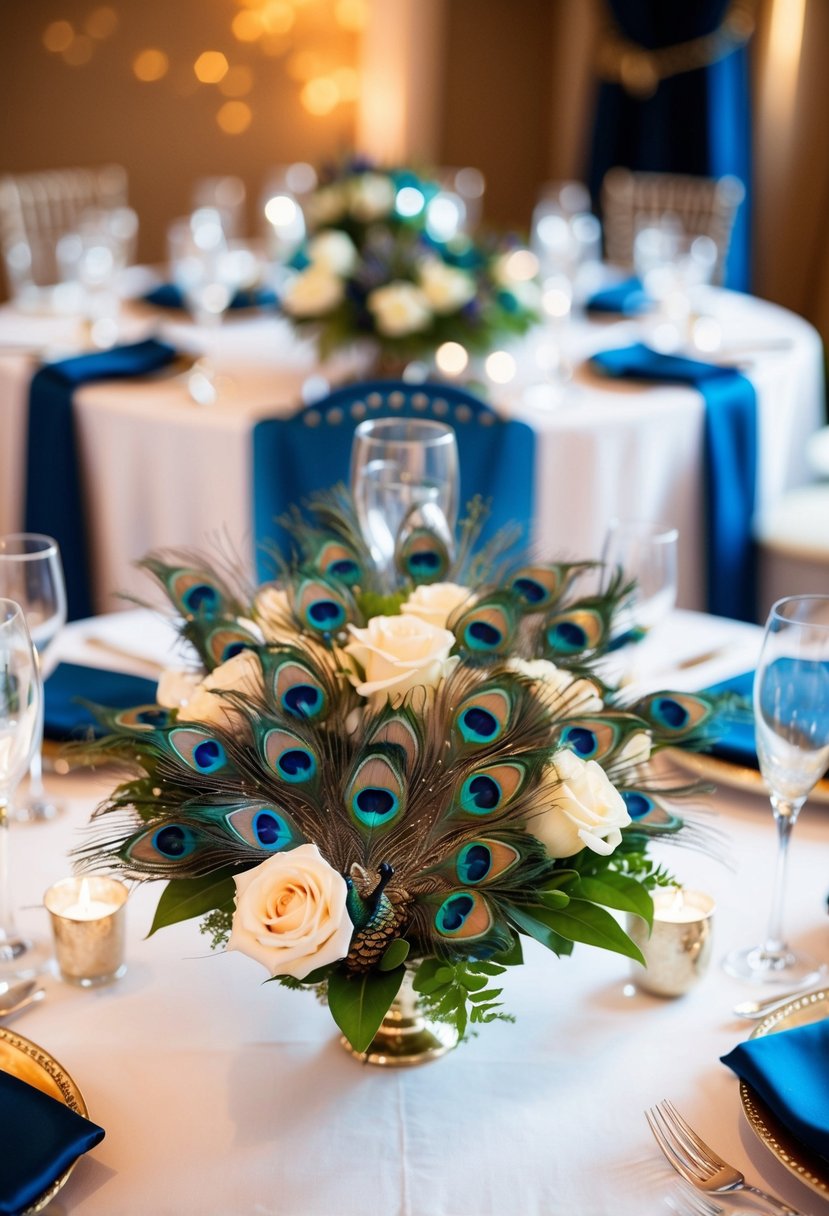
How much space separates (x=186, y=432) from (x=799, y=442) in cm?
163

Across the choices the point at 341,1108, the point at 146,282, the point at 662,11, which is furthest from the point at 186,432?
the point at 662,11

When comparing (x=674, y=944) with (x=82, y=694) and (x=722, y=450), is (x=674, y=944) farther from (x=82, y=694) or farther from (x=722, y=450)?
(x=722, y=450)

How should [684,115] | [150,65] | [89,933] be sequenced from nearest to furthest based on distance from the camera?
1. [89,933]
2. [684,115]
3. [150,65]

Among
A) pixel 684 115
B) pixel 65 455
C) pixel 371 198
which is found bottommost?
pixel 65 455

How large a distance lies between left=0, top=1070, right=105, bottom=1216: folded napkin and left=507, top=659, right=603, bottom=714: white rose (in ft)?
1.38

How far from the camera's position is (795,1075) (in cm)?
91

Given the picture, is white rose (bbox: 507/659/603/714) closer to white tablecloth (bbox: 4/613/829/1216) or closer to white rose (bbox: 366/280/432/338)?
white tablecloth (bbox: 4/613/829/1216)

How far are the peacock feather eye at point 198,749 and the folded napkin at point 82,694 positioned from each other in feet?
1.51

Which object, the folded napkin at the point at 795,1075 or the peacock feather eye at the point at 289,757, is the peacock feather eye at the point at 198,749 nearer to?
the peacock feather eye at the point at 289,757

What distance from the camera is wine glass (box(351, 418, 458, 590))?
1289 mm

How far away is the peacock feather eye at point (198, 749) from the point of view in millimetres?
889

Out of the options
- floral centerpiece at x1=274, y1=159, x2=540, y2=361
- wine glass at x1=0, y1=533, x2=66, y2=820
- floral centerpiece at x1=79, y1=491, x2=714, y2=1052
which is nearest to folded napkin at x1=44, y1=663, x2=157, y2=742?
wine glass at x1=0, y1=533, x2=66, y2=820

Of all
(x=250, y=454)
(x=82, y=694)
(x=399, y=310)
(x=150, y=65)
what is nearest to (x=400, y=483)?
(x=82, y=694)

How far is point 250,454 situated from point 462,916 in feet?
6.13
